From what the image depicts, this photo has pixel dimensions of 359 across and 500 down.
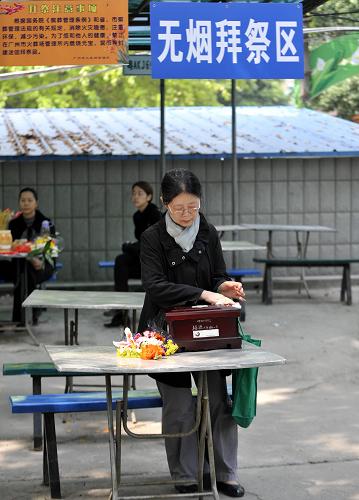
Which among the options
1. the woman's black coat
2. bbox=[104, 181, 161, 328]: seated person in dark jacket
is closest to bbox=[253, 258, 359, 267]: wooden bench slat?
bbox=[104, 181, 161, 328]: seated person in dark jacket

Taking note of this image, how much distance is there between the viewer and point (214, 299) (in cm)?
564

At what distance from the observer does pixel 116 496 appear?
18.1 ft

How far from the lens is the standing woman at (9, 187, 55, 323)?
1180 centimetres

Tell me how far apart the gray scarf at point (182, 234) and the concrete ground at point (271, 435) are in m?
1.44

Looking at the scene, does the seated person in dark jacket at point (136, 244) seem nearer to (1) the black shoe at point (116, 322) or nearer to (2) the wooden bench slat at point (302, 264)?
(1) the black shoe at point (116, 322)

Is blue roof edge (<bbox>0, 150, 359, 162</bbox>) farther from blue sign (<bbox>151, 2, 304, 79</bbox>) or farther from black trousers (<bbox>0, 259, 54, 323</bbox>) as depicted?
blue sign (<bbox>151, 2, 304, 79</bbox>)

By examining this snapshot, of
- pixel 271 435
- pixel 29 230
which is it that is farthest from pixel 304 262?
pixel 271 435

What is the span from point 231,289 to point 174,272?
34 centimetres

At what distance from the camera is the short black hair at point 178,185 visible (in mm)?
5711

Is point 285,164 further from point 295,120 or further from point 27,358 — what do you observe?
point 27,358

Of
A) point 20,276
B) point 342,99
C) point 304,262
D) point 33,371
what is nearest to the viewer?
point 33,371

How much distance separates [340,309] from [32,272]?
4.01 m

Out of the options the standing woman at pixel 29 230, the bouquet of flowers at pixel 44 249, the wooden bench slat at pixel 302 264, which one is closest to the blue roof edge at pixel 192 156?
the wooden bench slat at pixel 302 264

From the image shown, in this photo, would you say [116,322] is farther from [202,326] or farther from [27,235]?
[202,326]
